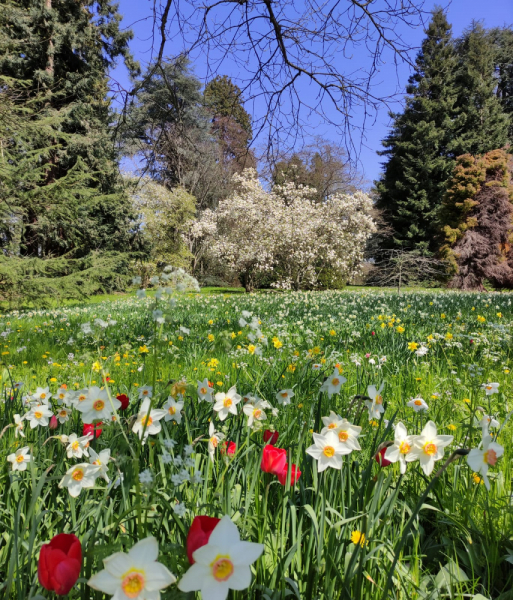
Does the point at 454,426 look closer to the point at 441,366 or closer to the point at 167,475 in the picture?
the point at 167,475

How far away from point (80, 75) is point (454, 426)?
18659 millimetres

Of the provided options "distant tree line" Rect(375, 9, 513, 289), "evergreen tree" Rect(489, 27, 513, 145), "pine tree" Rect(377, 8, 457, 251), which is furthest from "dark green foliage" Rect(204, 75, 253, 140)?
"evergreen tree" Rect(489, 27, 513, 145)

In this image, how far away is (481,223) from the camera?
775 inches

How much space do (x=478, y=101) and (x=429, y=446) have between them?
108 ft

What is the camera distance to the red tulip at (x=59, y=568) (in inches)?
23.8

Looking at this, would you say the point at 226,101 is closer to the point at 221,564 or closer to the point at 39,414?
the point at 39,414

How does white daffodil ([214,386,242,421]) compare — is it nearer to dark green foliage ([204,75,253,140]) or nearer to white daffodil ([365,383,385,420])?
white daffodil ([365,383,385,420])

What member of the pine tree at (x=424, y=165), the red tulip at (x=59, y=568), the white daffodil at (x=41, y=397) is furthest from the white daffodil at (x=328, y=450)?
the pine tree at (x=424, y=165)

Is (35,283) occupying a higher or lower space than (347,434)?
higher

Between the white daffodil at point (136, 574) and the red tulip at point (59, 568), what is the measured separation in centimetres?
14

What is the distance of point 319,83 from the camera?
3.19 metres

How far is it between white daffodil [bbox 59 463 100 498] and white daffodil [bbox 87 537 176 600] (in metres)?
0.48

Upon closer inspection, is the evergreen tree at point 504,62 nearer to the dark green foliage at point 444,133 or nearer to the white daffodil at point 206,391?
the dark green foliage at point 444,133

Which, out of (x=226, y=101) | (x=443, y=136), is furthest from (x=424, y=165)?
(x=226, y=101)
